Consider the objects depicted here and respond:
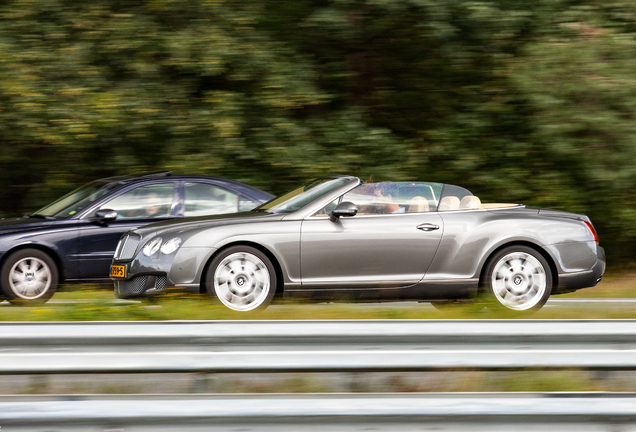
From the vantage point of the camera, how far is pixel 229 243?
21.9 ft

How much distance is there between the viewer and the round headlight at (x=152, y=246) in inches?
267

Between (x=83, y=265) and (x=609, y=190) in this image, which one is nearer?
(x=83, y=265)

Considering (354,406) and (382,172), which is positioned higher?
(382,172)

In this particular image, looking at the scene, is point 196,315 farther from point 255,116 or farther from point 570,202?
point 570,202

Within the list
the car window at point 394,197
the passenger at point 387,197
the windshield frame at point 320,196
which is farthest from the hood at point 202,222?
the passenger at point 387,197

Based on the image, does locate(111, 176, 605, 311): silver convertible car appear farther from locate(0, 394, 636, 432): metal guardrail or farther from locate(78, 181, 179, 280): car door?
locate(0, 394, 636, 432): metal guardrail

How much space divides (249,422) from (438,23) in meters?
9.94

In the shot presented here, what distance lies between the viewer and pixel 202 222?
684cm

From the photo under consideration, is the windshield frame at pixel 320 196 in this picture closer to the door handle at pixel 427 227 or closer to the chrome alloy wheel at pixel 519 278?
the door handle at pixel 427 227

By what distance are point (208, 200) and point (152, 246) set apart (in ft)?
8.00

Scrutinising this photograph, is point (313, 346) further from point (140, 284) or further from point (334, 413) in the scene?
point (140, 284)

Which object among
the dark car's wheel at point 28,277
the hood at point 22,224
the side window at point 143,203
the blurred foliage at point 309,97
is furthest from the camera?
the blurred foliage at point 309,97

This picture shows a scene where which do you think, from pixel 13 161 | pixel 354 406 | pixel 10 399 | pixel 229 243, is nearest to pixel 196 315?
pixel 229 243

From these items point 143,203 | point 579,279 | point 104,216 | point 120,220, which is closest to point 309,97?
point 143,203
